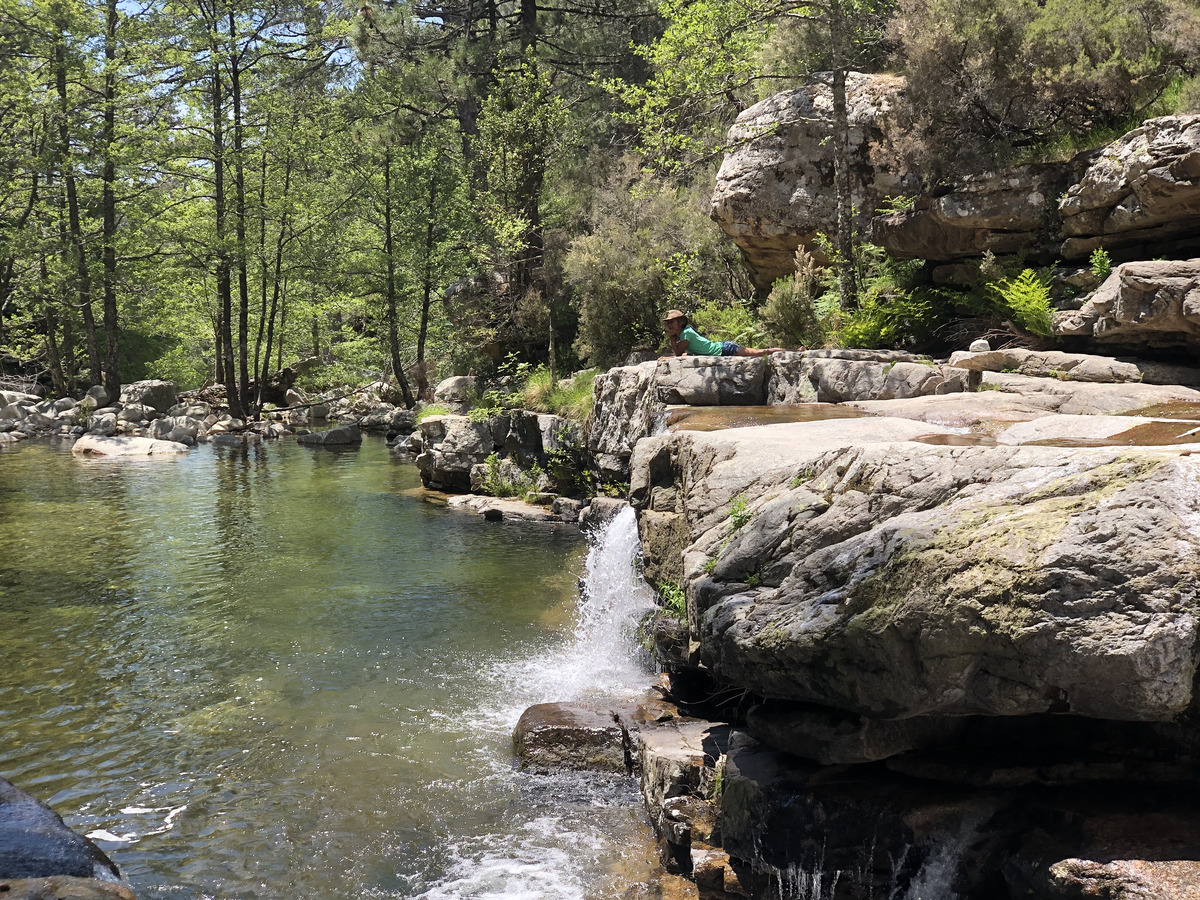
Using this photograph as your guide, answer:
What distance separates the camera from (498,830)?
6.06 meters

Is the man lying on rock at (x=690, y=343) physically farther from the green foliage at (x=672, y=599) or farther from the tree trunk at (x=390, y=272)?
the tree trunk at (x=390, y=272)

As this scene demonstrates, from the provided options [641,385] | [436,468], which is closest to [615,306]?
[436,468]

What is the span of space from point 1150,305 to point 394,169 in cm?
2631

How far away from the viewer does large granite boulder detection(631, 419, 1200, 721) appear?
3.46 m

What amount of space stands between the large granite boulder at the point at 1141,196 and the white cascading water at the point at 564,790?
6.93 meters

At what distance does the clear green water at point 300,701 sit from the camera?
577cm

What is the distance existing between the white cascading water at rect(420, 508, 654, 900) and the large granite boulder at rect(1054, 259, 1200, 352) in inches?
229

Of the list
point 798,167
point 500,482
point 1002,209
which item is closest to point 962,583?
point 1002,209

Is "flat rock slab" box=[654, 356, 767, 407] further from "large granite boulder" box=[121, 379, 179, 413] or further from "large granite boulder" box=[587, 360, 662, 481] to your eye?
"large granite boulder" box=[121, 379, 179, 413]

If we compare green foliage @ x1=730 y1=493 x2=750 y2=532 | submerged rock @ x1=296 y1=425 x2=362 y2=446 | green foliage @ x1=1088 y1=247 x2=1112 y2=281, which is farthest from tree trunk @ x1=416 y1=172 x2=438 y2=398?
green foliage @ x1=730 y1=493 x2=750 y2=532

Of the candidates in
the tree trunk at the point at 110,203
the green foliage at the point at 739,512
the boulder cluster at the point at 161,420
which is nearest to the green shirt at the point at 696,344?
the green foliage at the point at 739,512

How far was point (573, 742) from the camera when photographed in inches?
269

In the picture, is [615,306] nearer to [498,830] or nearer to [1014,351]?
[1014,351]

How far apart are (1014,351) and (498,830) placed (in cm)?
793
